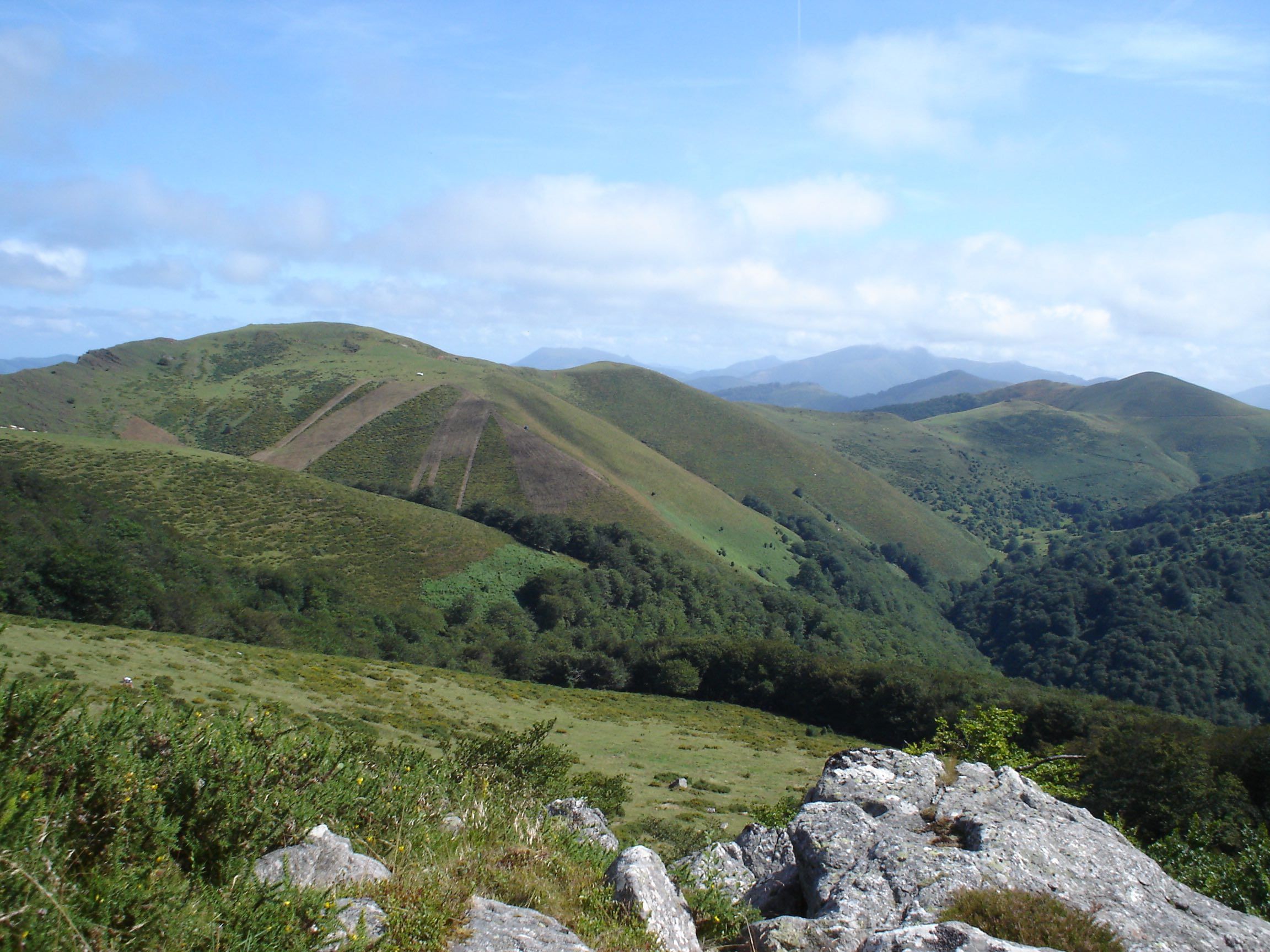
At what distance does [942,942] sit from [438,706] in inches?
1369

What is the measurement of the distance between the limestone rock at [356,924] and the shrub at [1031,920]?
473 cm

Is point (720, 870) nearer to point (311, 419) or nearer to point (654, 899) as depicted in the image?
point (654, 899)

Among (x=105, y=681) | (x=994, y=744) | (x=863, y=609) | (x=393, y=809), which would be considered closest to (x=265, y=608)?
(x=105, y=681)

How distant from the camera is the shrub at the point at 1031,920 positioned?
592cm

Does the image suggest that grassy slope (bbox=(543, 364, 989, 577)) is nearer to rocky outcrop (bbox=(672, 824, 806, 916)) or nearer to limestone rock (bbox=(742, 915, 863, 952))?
rocky outcrop (bbox=(672, 824, 806, 916))

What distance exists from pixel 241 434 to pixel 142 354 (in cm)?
4693

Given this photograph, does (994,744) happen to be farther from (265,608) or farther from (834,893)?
(265,608)

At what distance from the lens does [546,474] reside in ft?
330

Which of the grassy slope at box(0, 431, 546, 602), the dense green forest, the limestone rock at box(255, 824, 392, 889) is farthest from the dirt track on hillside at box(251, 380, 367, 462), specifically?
the dense green forest

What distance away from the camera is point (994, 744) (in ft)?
64.3

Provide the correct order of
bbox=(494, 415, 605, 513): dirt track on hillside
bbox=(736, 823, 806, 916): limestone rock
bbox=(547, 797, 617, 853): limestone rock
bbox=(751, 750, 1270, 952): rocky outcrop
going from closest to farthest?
bbox=(751, 750, 1270, 952): rocky outcrop
bbox=(736, 823, 806, 916): limestone rock
bbox=(547, 797, 617, 853): limestone rock
bbox=(494, 415, 605, 513): dirt track on hillside

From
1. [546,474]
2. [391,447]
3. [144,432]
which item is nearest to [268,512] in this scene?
[391,447]

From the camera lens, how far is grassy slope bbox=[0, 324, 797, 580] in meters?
100

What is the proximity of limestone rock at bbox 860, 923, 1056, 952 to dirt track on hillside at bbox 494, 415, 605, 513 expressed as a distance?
87.3m
